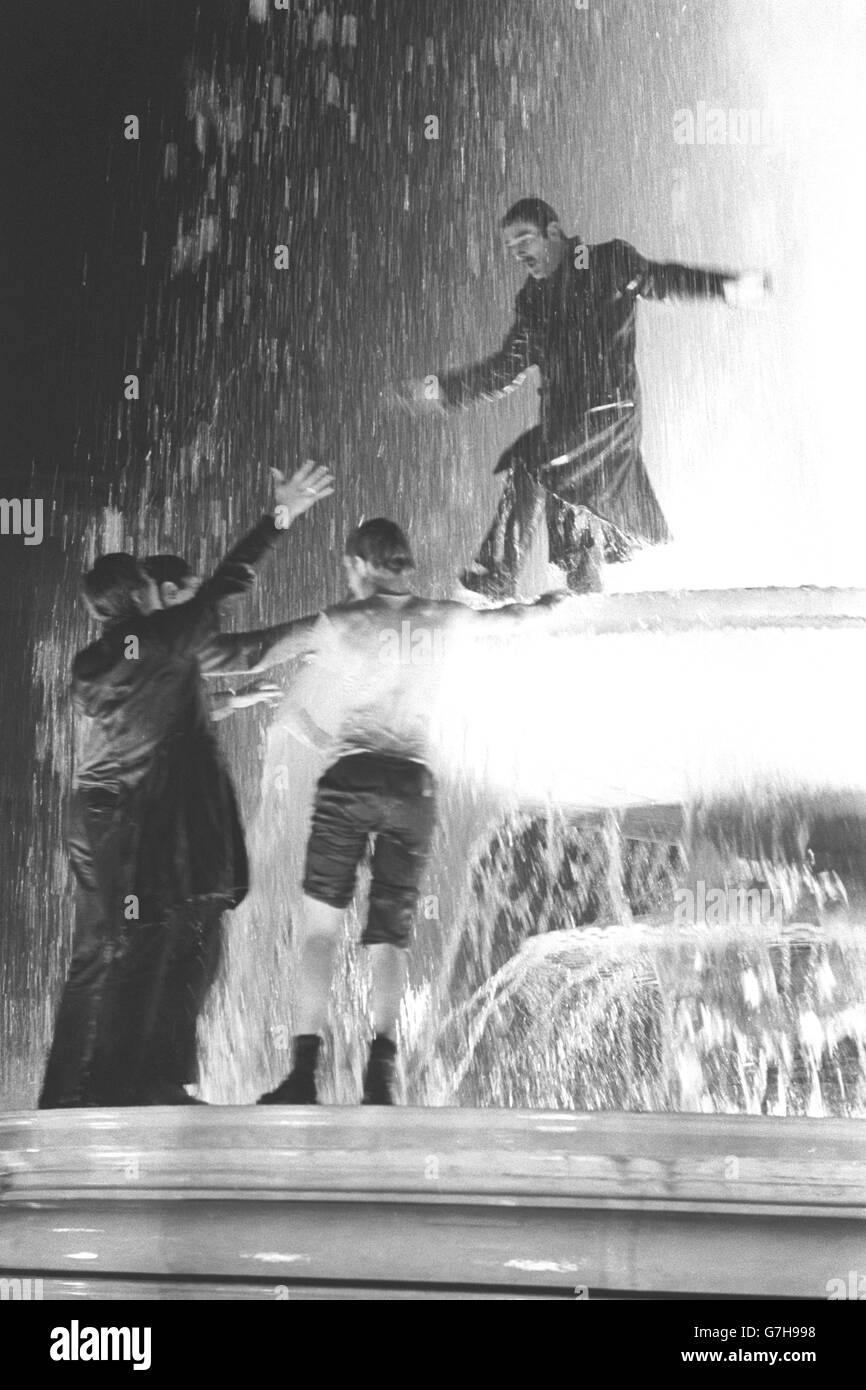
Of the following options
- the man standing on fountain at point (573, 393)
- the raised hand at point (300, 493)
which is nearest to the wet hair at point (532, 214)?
the man standing on fountain at point (573, 393)

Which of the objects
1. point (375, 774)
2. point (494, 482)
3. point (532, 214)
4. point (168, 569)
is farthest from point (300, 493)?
point (532, 214)

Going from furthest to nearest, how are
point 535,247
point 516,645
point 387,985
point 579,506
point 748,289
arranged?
point 535,247
point 748,289
point 579,506
point 516,645
point 387,985

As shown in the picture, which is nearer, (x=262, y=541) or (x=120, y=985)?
(x=120, y=985)

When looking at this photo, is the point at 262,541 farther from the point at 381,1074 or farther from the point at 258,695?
the point at 381,1074

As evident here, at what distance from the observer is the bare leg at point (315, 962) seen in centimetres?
755

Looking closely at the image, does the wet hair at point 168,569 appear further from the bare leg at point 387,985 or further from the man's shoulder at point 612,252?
the man's shoulder at point 612,252

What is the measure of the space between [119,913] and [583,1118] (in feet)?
7.02

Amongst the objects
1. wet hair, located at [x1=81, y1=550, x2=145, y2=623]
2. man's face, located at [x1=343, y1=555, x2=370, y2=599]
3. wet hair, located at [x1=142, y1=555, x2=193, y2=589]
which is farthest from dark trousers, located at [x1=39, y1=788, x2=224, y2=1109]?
man's face, located at [x1=343, y1=555, x2=370, y2=599]

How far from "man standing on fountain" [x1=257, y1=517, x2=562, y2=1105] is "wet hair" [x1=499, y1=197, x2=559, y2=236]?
1480 mm

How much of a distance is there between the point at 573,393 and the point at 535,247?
0.71m

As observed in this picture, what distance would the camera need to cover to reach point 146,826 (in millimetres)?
7855

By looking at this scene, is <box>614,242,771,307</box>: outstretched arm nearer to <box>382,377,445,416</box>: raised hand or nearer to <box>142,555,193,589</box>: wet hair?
<box>382,377,445,416</box>: raised hand

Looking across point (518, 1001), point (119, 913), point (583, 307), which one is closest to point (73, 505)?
point (119, 913)
